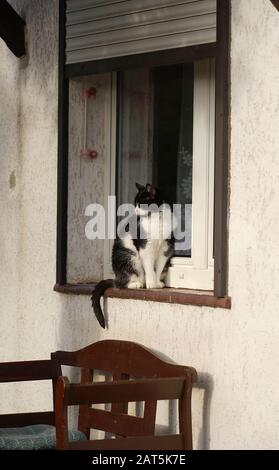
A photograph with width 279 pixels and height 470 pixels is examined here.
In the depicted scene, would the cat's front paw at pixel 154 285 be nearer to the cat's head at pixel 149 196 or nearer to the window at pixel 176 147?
the window at pixel 176 147

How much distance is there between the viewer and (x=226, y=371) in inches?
200

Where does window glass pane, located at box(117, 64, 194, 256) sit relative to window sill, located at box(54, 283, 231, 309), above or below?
above

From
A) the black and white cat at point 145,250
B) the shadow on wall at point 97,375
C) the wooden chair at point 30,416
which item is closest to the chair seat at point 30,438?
the wooden chair at point 30,416

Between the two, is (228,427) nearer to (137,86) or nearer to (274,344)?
(274,344)

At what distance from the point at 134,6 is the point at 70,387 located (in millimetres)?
2179

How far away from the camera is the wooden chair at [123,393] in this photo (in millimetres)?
4574

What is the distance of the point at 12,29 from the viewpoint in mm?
6262

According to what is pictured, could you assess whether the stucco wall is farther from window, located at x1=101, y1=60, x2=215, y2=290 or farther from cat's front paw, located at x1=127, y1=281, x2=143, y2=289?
window, located at x1=101, y1=60, x2=215, y2=290

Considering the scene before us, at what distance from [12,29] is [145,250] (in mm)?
1545

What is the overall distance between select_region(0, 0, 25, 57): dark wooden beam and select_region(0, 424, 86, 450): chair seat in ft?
7.44

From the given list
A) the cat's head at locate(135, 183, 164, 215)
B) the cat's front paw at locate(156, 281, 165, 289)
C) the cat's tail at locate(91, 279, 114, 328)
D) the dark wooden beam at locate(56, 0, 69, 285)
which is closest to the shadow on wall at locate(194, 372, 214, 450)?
the cat's front paw at locate(156, 281, 165, 289)


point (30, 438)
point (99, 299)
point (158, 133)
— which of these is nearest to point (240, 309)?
point (99, 299)

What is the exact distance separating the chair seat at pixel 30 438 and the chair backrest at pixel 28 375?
0.15 metres

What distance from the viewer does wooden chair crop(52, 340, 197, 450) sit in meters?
4.57
